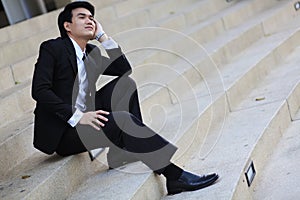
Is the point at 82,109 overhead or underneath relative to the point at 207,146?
overhead

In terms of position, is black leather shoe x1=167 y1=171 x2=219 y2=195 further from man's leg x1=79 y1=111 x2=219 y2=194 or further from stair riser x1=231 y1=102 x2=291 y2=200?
stair riser x1=231 y1=102 x2=291 y2=200

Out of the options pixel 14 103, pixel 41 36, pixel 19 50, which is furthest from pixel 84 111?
pixel 41 36

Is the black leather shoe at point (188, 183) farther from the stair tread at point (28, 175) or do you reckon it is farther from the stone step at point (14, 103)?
the stone step at point (14, 103)

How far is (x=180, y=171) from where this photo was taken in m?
4.03

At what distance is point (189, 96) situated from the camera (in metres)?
6.05

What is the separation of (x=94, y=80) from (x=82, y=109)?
0.21 metres

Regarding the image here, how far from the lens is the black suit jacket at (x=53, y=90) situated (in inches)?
156

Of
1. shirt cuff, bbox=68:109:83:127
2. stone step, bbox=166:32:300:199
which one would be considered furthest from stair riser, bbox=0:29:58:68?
shirt cuff, bbox=68:109:83:127

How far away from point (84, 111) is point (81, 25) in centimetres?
52

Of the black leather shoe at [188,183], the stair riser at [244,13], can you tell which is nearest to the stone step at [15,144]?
the black leather shoe at [188,183]

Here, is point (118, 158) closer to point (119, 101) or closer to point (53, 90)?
point (119, 101)

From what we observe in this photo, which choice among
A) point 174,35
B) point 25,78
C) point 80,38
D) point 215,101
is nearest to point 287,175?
point 215,101

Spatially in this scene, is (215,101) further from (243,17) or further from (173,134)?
(243,17)

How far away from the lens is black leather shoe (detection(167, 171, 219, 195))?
4008mm
